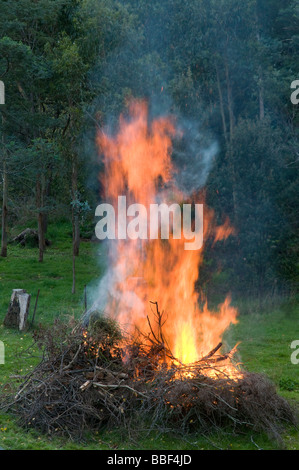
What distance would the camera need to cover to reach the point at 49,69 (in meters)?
25.0

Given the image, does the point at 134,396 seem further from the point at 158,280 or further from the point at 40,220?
the point at 40,220

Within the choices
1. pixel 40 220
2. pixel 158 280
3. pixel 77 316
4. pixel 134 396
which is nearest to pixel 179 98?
pixel 77 316

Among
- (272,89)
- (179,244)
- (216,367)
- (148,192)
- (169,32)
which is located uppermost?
(169,32)

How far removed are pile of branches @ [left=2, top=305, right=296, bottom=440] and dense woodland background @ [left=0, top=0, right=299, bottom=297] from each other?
1125 centimetres

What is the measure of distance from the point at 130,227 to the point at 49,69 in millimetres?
9434

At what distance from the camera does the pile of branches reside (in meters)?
8.29

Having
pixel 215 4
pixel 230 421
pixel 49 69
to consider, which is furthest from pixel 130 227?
pixel 215 4

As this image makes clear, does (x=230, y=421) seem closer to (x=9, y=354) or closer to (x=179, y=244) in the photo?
(x=9, y=354)

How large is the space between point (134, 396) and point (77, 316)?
6.69 m

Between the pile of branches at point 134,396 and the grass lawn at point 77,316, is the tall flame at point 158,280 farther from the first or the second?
the grass lawn at point 77,316

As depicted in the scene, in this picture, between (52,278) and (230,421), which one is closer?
(230,421)

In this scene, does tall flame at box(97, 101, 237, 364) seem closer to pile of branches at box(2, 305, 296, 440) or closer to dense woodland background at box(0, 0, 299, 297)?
pile of branches at box(2, 305, 296, 440)

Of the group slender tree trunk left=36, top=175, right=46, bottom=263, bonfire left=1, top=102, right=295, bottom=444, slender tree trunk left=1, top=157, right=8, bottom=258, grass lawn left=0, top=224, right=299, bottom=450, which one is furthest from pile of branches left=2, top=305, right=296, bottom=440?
slender tree trunk left=1, top=157, right=8, bottom=258

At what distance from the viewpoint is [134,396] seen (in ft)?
28.1
